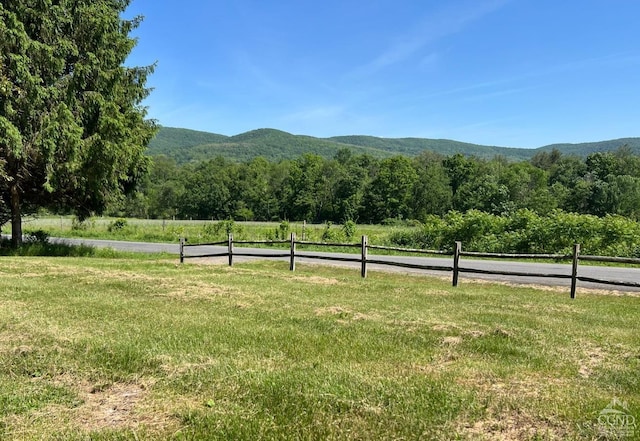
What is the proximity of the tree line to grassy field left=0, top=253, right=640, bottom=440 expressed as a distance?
60.2 meters

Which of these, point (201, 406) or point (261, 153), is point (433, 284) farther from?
point (261, 153)

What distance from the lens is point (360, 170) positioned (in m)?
82.9

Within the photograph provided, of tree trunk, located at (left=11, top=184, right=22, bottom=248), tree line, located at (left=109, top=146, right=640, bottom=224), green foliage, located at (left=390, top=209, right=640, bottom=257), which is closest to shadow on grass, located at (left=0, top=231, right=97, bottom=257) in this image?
tree trunk, located at (left=11, top=184, right=22, bottom=248)

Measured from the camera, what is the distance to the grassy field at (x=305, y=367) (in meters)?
3.59

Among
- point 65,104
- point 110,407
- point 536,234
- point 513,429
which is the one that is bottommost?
point 110,407

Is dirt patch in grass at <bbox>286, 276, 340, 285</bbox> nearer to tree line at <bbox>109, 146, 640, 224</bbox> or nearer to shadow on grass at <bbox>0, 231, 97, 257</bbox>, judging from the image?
shadow on grass at <bbox>0, 231, 97, 257</bbox>

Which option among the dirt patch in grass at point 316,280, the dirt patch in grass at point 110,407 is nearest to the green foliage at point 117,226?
the dirt patch in grass at point 316,280

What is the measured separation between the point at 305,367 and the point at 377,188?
243 ft

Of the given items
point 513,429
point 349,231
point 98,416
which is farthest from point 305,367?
point 349,231

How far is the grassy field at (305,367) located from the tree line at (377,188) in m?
60.2

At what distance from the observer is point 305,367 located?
15.9 ft

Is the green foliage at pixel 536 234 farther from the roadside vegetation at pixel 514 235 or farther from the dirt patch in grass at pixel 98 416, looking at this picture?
the dirt patch in grass at pixel 98 416

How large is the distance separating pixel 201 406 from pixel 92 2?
1918 centimetres

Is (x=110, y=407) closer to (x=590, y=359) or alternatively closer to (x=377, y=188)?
(x=590, y=359)
